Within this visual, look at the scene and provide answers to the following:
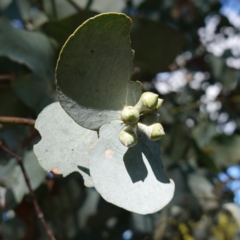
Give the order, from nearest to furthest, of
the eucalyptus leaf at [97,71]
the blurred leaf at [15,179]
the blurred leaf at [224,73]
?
the eucalyptus leaf at [97,71]
the blurred leaf at [15,179]
the blurred leaf at [224,73]

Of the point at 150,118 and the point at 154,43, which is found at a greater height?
the point at 150,118

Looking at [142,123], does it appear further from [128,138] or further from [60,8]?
[60,8]

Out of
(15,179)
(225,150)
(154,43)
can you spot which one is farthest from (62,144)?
(225,150)

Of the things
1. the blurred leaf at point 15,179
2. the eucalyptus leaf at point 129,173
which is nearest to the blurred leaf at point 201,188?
the blurred leaf at point 15,179

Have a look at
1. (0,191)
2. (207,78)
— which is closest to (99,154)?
(0,191)

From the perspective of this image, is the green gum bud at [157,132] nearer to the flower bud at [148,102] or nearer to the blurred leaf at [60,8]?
the flower bud at [148,102]
